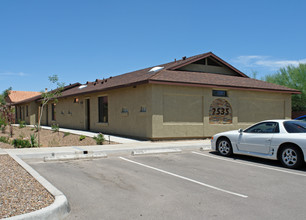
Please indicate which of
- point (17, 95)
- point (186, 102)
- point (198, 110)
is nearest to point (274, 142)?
point (186, 102)

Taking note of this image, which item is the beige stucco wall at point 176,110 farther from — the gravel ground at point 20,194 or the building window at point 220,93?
the gravel ground at point 20,194

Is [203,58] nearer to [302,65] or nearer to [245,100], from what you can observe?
[245,100]

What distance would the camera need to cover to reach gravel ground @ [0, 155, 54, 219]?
14.2 feet

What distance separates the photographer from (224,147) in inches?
424

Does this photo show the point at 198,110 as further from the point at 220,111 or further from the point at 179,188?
the point at 179,188

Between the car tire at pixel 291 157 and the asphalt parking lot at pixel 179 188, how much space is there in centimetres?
22

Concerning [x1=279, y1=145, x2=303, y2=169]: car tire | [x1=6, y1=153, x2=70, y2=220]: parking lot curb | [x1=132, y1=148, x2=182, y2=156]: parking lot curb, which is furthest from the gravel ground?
[x1=279, y1=145, x2=303, y2=169]: car tire

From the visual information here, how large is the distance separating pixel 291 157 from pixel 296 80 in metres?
23.2

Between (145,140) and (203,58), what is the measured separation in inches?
271

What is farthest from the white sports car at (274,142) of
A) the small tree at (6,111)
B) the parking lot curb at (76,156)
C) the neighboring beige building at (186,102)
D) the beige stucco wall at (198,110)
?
the small tree at (6,111)

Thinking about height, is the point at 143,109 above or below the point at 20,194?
above

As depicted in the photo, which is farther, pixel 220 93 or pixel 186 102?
pixel 220 93

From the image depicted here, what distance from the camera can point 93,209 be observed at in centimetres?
497

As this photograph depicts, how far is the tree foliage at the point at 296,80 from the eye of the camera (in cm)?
2778
